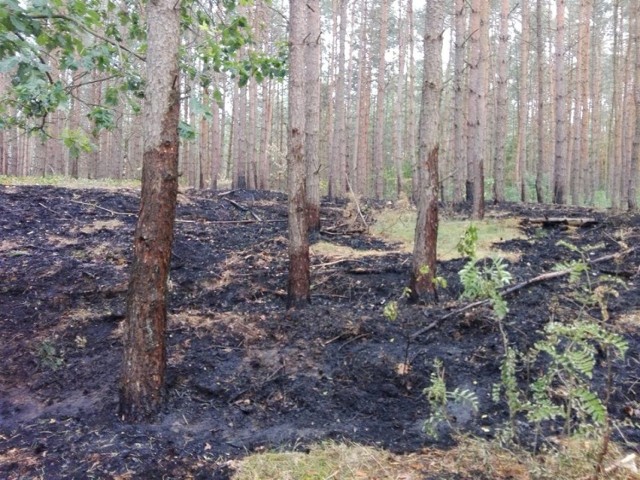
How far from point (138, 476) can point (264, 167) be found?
17.3 m

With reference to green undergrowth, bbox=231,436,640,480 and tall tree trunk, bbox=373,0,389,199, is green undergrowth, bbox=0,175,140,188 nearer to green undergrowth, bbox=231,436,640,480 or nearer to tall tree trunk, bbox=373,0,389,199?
tall tree trunk, bbox=373,0,389,199

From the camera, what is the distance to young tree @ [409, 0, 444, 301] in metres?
5.24

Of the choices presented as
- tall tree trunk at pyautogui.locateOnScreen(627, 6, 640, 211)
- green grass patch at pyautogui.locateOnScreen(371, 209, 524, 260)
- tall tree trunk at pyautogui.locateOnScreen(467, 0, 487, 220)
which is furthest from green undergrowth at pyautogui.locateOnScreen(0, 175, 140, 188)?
tall tree trunk at pyautogui.locateOnScreen(627, 6, 640, 211)

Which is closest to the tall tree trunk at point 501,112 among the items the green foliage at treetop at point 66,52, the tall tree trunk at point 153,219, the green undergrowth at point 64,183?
the green undergrowth at point 64,183

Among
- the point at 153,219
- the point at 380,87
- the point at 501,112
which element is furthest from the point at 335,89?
the point at 153,219

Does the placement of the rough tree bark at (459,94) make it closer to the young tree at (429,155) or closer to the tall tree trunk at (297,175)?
the young tree at (429,155)

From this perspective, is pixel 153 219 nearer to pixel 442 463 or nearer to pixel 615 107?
pixel 442 463

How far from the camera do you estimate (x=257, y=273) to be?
657 cm

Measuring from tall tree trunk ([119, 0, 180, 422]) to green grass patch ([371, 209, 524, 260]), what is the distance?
4.52 m

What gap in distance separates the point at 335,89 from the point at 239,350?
55.1ft

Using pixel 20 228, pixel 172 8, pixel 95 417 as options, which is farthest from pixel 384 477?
pixel 20 228

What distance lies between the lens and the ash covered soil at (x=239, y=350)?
3395 mm

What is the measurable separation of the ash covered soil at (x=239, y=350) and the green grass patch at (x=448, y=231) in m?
0.44

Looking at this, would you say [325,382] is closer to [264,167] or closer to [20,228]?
[20,228]
